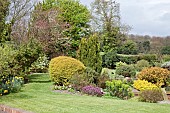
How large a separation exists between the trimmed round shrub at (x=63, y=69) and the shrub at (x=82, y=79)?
1.38 ft

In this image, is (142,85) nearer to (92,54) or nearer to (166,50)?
(92,54)

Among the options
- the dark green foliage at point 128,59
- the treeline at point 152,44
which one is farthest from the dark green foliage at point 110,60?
the treeline at point 152,44

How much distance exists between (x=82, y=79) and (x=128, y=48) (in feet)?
85.2

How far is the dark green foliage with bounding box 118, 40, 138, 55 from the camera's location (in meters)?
40.9

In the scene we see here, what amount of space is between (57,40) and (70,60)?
14046mm

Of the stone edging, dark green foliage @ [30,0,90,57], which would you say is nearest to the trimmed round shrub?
the stone edging

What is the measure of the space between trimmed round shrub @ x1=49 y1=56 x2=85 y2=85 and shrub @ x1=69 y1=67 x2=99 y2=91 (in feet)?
1.38

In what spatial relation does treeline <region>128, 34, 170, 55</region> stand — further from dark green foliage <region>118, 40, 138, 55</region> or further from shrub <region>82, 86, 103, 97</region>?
shrub <region>82, 86, 103, 97</region>

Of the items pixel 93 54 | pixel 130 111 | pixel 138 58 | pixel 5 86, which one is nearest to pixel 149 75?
pixel 93 54

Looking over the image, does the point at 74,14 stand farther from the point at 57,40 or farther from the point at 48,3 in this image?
the point at 57,40

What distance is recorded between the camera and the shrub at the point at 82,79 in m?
15.6

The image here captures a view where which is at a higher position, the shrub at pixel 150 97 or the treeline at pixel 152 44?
the treeline at pixel 152 44

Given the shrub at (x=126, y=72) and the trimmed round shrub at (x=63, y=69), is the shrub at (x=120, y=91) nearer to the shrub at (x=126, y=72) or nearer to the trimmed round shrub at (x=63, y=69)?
the trimmed round shrub at (x=63, y=69)

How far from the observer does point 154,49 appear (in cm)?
4444
